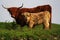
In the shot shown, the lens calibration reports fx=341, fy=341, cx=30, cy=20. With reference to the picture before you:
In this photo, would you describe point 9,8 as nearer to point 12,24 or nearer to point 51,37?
point 12,24

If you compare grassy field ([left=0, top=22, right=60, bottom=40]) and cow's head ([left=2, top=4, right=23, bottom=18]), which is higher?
cow's head ([left=2, top=4, right=23, bottom=18])

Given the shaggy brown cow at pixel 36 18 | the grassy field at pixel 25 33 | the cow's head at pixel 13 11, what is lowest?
the grassy field at pixel 25 33

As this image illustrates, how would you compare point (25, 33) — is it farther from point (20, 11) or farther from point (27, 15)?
point (20, 11)

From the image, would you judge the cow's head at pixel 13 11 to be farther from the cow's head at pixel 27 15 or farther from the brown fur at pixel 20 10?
the cow's head at pixel 27 15

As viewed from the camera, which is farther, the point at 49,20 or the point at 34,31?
the point at 49,20


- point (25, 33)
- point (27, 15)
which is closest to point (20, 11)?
point (27, 15)

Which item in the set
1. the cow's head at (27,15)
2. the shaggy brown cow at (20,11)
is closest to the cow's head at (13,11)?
the shaggy brown cow at (20,11)

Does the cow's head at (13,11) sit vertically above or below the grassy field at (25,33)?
above

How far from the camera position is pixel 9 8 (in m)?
4.68

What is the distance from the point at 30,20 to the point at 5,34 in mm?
564

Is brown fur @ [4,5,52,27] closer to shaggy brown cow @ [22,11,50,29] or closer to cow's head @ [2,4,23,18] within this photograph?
cow's head @ [2,4,23,18]

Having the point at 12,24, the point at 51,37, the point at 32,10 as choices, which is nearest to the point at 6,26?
the point at 12,24

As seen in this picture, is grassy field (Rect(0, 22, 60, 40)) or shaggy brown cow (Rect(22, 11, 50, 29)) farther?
shaggy brown cow (Rect(22, 11, 50, 29))

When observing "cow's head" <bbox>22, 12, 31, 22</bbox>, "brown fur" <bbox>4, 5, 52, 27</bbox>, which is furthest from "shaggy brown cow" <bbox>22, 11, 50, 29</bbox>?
"brown fur" <bbox>4, 5, 52, 27</bbox>
